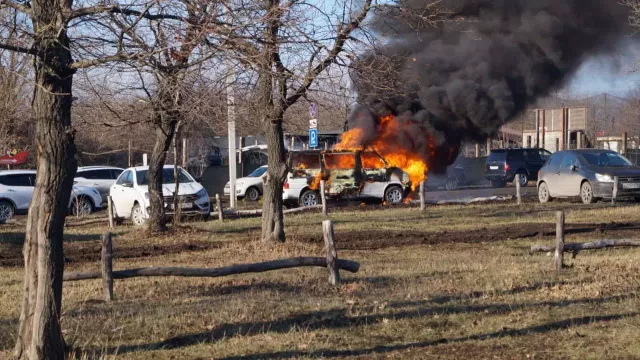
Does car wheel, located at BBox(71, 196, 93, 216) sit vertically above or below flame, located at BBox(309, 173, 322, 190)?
below

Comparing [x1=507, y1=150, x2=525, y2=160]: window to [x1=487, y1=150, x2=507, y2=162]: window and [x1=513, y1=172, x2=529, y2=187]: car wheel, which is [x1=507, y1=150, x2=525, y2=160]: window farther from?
[x1=513, y1=172, x2=529, y2=187]: car wheel

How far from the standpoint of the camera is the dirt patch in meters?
15.5

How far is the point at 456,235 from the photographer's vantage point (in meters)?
16.4

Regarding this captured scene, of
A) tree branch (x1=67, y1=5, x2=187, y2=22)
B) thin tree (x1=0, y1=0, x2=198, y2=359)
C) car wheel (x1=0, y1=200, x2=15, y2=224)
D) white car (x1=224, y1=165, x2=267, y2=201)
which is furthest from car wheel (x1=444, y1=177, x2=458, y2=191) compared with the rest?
thin tree (x1=0, y1=0, x2=198, y2=359)

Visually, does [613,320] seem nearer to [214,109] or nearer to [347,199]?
[214,109]

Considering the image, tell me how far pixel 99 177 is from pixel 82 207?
5195 millimetres

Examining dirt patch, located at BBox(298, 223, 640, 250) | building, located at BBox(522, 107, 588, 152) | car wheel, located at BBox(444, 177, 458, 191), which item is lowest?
dirt patch, located at BBox(298, 223, 640, 250)

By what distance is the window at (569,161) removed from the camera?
74.6 ft

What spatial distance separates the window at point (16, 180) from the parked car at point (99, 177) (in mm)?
5284

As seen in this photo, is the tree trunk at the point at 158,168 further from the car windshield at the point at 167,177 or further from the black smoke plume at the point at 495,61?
the black smoke plume at the point at 495,61

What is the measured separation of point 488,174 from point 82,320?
3115 cm

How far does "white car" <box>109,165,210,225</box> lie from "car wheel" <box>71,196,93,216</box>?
4.38 metres

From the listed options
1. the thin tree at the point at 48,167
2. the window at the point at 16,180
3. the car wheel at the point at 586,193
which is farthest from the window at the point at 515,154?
the thin tree at the point at 48,167

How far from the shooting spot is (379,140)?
26672 mm
